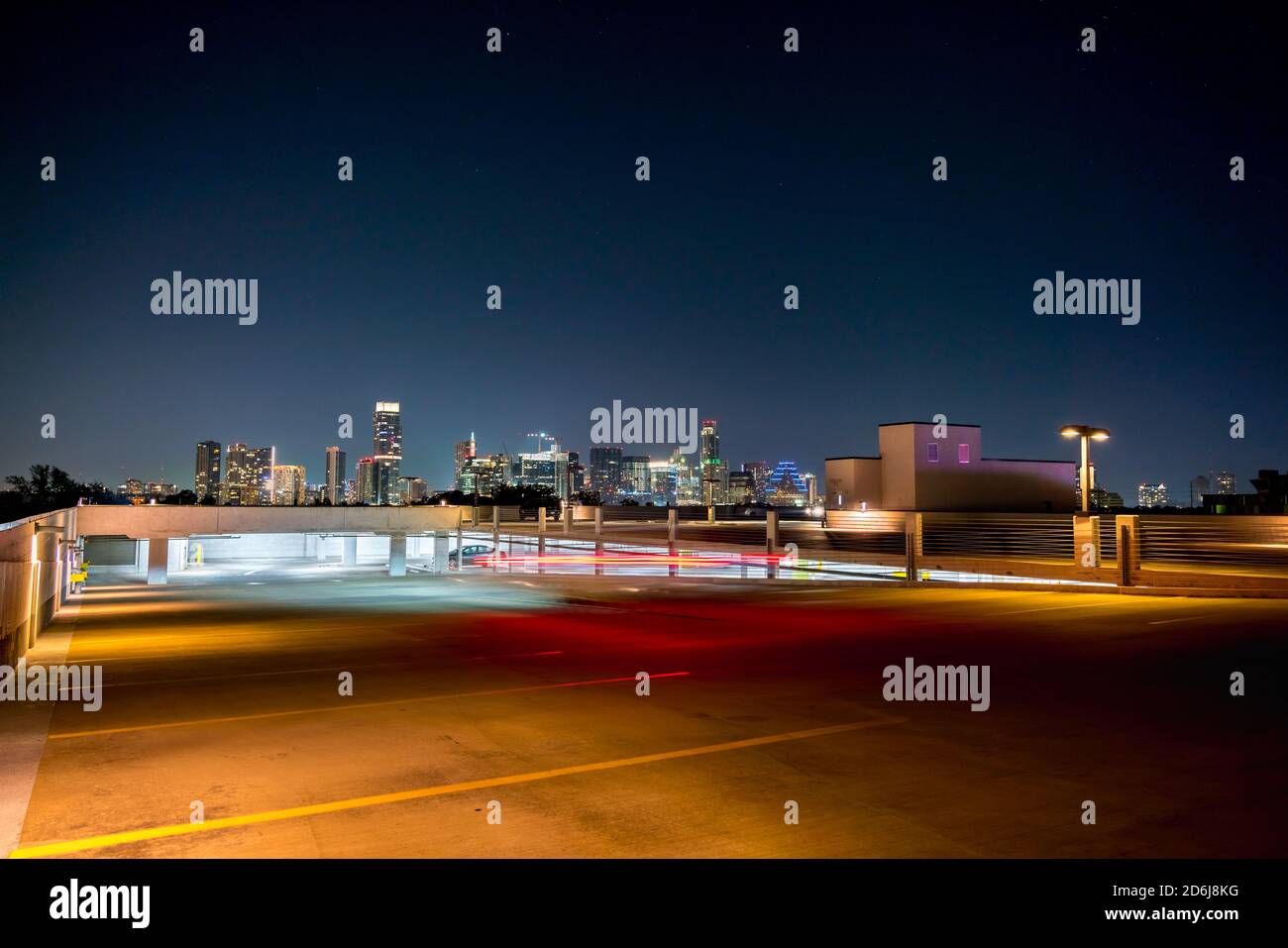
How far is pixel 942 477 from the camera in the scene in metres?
46.9

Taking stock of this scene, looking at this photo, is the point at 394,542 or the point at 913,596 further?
the point at 394,542

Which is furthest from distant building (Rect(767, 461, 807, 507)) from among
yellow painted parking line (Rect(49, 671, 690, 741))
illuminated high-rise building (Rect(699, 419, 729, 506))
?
yellow painted parking line (Rect(49, 671, 690, 741))

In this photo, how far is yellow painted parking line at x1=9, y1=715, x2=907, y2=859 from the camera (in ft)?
16.3

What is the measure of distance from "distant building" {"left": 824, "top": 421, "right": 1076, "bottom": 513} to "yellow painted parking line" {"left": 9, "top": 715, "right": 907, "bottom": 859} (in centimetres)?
4068

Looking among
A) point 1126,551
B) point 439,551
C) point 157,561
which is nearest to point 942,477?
point 1126,551

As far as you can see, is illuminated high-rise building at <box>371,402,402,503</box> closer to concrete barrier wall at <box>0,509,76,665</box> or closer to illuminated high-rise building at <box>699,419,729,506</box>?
illuminated high-rise building at <box>699,419,729,506</box>

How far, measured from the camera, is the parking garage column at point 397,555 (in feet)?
93.6

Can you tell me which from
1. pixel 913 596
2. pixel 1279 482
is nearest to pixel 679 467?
pixel 1279 482

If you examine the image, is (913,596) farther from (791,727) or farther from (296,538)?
(296,538)

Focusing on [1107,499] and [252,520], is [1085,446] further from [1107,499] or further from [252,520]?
[1107,499]

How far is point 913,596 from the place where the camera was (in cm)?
1972

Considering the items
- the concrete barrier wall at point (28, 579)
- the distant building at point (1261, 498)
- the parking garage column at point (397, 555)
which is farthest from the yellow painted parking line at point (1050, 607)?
the distant building at point (1261, 498)

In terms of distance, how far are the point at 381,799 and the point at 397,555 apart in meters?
24.3
